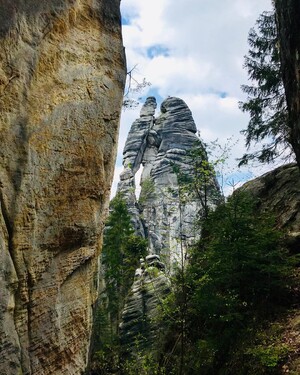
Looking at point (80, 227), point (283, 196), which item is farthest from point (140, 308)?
point (80, 227)

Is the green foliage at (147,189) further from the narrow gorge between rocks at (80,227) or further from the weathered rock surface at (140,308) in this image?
the narrow gorge between rocks at (80,227)

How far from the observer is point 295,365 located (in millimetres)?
7266

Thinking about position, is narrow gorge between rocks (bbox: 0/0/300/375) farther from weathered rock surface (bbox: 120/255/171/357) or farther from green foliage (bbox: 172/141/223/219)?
weathered rock surface (bbox: 120/255/171/357)

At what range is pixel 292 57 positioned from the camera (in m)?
9.30

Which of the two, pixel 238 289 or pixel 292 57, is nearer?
pixel 238 289

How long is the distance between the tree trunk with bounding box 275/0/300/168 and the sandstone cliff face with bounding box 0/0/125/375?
13.0ft

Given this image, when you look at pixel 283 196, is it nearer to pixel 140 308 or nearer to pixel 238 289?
pixel 238 289

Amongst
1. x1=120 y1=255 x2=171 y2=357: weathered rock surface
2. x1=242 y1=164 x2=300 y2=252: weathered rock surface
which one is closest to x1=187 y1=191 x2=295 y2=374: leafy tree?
x1=242 y1=164 x2=300 y2=252: weathered rock surface

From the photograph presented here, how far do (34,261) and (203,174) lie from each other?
28.6 feet

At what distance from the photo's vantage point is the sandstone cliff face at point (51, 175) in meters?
6.14

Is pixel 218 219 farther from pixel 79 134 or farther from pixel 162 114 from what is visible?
pixel 162 114

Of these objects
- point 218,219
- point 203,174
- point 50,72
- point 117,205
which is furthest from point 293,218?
point 117,205

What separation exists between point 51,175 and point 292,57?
6.05m

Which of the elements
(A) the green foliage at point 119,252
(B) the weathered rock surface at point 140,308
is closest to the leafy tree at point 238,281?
(B) the weathered rock surface at point 140,308
